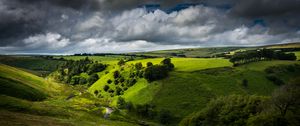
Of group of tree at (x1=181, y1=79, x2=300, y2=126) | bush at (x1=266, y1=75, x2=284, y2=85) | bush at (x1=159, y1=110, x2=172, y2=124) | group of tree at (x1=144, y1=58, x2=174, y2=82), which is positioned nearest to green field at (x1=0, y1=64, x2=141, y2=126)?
bush at (x1=159, y1=110, x2=172, y2=124)

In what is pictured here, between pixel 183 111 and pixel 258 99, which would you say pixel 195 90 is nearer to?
pixel 183 111

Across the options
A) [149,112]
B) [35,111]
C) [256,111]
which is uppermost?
[35,111]

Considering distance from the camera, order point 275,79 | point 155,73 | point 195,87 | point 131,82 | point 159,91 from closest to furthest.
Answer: point 159,91, point 195,87, point 155,73, point 275,79, point 131,82

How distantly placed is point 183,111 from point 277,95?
56965mm

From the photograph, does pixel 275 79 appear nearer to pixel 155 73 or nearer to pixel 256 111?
pixel 155 73

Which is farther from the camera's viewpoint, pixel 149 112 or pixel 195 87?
pixel 195 87

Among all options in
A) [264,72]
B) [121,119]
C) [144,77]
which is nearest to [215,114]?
[121,119]

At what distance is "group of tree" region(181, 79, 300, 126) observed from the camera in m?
87.2

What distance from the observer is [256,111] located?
344 feet

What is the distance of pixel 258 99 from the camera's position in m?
110

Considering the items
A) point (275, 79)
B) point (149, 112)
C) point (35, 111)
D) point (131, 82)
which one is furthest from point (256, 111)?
point (131, 82)

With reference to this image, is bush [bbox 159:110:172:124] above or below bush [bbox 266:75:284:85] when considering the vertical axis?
below

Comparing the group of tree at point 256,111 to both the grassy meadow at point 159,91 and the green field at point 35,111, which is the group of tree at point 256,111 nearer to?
the grassy meadow at point 159,91

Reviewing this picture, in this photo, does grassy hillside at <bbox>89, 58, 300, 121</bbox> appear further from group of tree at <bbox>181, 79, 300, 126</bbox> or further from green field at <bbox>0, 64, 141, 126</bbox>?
green field at <bbox>0, 64, 141, 126</bbox>
